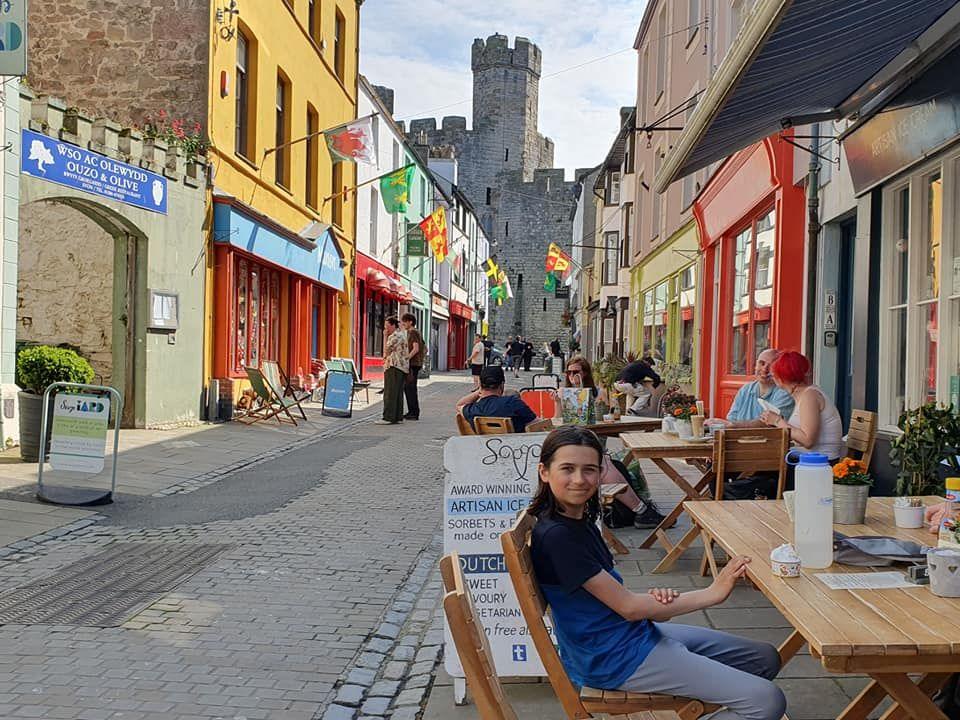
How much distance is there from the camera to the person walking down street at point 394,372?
15.5 m

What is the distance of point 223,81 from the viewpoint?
14.9 metres

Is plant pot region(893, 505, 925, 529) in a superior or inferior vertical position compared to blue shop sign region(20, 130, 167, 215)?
inferior

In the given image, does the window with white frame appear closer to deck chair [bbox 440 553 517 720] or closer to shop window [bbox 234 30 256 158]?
deck chair [bbox 440 553 517 720]

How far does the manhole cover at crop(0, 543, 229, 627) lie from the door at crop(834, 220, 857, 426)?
19.5 feet

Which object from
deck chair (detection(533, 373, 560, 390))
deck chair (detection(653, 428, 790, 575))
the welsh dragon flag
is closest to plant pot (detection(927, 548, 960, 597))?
deck chair (detection(653, 428, 790, 575))

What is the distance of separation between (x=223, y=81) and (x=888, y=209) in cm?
1082

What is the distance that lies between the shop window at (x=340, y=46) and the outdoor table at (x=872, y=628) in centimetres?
2263

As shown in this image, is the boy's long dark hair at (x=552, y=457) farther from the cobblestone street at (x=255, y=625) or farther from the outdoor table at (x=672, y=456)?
the outdoor table at (x=672, y=456)

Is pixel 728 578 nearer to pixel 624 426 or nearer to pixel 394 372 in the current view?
pixel 624 426

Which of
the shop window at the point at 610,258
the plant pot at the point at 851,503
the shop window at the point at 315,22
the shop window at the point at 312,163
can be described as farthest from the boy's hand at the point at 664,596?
the shop window at the point at 610,258

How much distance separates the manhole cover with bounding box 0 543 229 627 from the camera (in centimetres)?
490

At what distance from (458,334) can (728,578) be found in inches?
1962

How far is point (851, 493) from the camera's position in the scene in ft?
11.6

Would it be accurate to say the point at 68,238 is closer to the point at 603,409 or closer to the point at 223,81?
the point at 223,81
